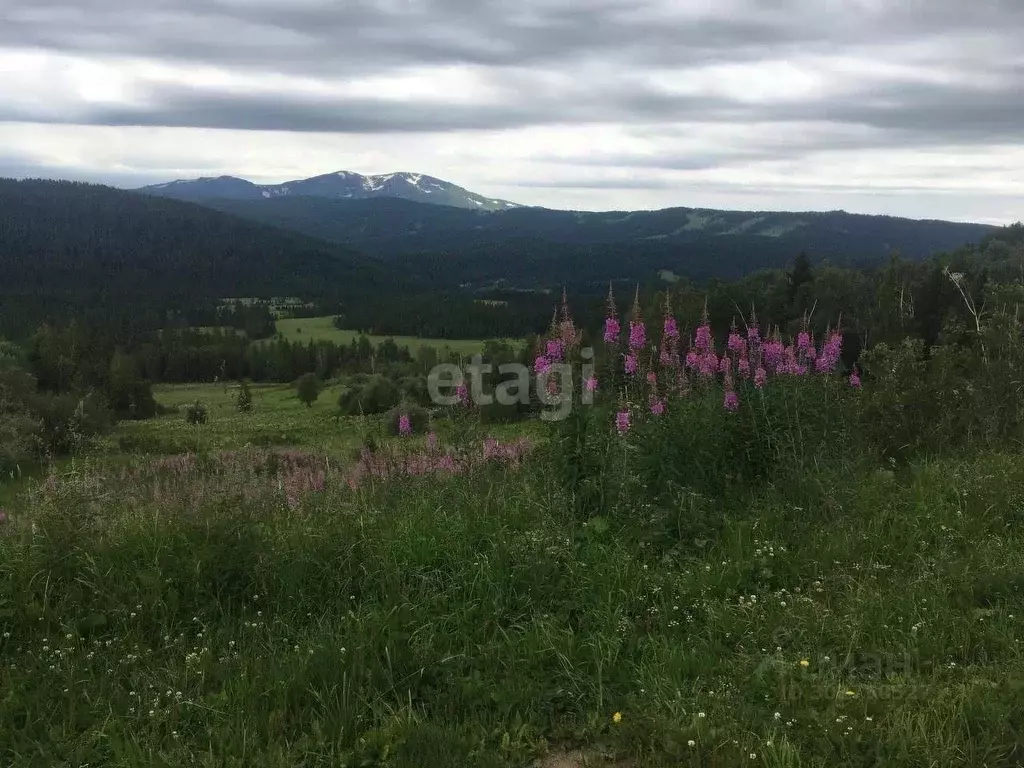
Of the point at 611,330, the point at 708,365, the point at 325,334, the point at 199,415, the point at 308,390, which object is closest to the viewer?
the point at 611,330

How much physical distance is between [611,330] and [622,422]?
979 millimetres

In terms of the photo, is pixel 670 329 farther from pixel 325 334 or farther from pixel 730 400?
pixel 325 334

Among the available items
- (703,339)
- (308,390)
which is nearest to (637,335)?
(703,339)

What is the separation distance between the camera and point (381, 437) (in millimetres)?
8516

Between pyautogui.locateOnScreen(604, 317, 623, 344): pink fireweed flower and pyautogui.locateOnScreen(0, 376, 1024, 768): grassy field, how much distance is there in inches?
41.4

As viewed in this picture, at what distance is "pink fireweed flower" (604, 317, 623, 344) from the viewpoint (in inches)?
272

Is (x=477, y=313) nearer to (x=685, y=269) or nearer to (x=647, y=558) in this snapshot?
(x=685, y=269)

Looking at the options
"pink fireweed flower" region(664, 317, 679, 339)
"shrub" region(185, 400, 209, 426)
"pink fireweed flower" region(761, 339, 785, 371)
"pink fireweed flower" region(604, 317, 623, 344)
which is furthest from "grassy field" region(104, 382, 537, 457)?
"pink fireweed flower" region(761, 339, 785, 371)

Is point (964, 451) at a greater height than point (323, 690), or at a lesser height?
greater

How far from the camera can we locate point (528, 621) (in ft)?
14.8

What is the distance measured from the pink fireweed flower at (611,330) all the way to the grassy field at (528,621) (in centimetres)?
105

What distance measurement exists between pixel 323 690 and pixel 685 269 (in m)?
203

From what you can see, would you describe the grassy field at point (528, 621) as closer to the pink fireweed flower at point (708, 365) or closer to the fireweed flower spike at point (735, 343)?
the pink fireweed flower at point (708, 365)

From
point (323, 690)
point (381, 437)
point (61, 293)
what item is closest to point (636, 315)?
point (381, 437)
